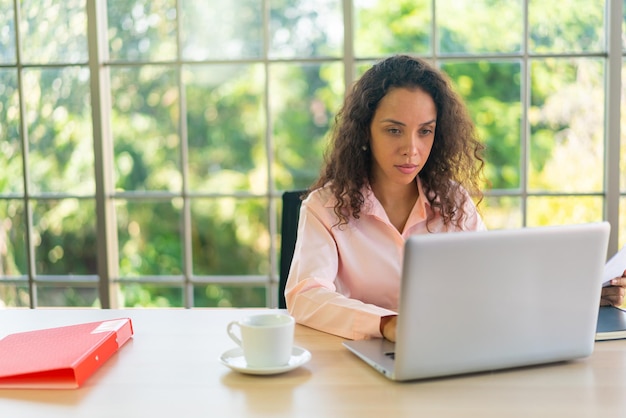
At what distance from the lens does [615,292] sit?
1.58 meters

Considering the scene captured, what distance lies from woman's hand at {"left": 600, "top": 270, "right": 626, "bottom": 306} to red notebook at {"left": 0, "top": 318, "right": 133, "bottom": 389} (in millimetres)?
→ 1018

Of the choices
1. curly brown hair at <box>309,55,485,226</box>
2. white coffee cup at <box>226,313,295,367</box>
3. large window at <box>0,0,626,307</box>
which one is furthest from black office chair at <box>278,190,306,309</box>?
large window at <box>0,0,626,307</box>

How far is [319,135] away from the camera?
4.20 metres

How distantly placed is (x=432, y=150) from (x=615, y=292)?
23.6 inches

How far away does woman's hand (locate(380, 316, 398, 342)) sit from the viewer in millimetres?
1337

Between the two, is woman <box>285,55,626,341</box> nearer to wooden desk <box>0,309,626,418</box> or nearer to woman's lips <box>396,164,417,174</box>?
woman's lips <box>396,164,417,174</box>

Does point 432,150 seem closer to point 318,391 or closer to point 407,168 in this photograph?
point 407,168

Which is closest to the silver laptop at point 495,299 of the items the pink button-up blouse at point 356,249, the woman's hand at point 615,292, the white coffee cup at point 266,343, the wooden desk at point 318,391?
the wooden desk at point 318,391

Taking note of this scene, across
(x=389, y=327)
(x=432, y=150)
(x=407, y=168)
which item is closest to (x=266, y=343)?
(x=389, y=327)

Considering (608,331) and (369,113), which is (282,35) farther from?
(608,331)

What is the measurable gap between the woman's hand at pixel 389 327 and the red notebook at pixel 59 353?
0.50 meters

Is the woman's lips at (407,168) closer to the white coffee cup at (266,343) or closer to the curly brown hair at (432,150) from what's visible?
the curly brown hair at (432,150)

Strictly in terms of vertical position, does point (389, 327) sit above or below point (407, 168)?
below

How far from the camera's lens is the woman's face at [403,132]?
A: 1.79 meters
